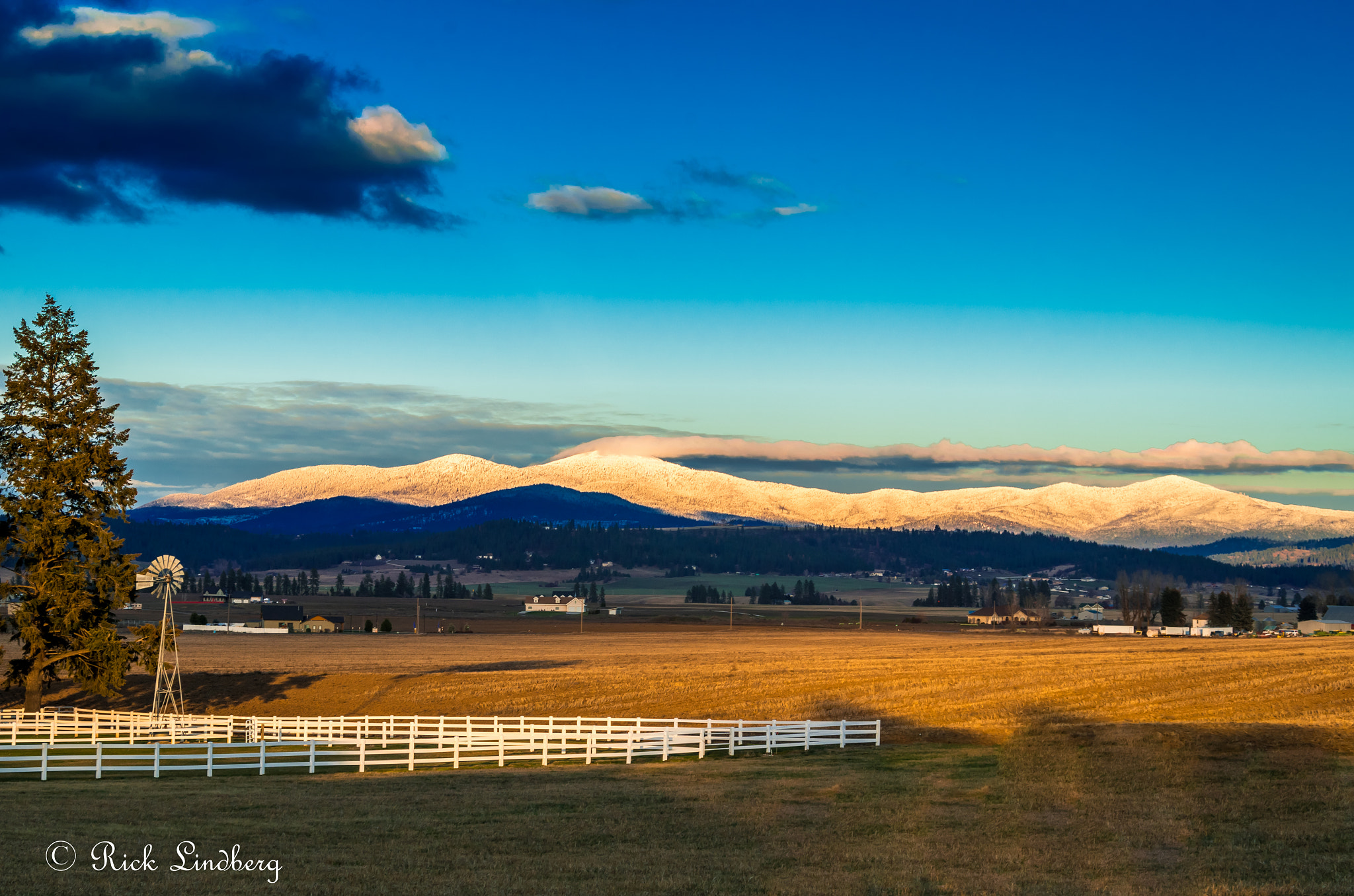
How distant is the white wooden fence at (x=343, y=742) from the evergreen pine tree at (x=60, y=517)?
2192 mm

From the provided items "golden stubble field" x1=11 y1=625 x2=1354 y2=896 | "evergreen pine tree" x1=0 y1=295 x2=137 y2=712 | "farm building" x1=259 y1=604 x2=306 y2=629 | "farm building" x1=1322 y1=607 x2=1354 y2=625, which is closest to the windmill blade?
"evergreen pine tree" x1=0 y1=295 x2=137 y2=712

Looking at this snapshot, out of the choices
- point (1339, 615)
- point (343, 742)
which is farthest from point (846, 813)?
point (1339, 615)

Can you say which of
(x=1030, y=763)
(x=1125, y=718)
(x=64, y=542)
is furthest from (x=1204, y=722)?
(x=64, y=542)

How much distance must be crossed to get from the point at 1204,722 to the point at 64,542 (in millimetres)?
43226

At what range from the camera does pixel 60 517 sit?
43531mm

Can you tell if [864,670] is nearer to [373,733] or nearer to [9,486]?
[373,733]

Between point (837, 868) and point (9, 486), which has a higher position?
point (9, 486)

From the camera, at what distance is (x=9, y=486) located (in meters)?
44.1

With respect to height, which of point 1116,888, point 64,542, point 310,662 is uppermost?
point 64,542

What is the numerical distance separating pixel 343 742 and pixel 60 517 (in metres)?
18.2
